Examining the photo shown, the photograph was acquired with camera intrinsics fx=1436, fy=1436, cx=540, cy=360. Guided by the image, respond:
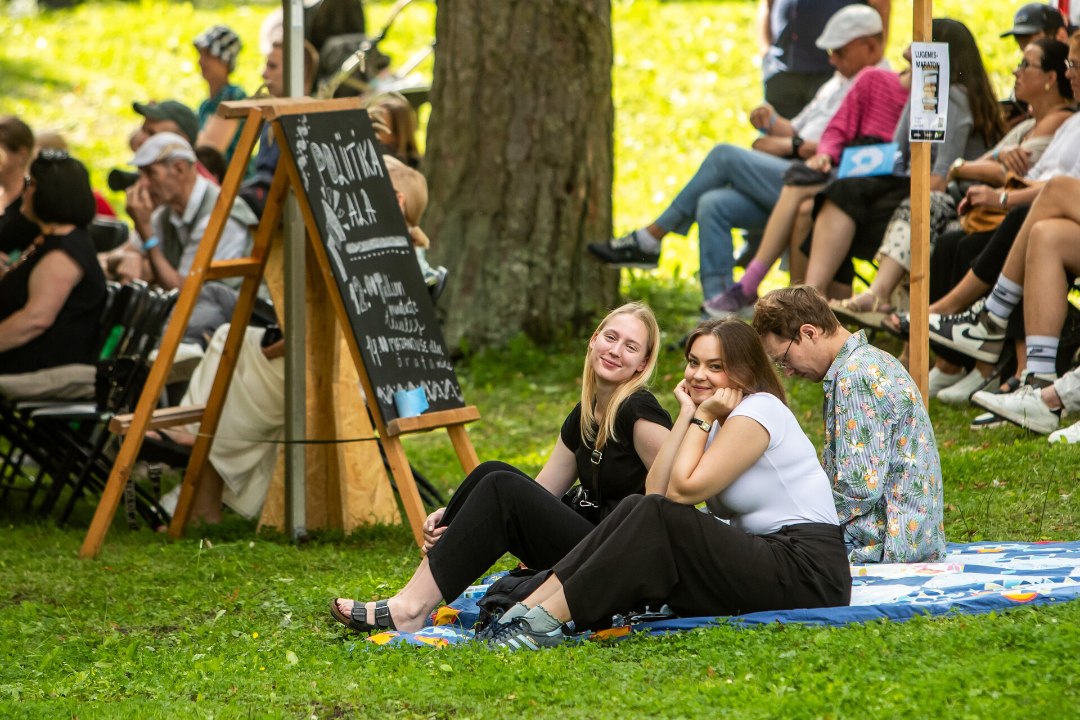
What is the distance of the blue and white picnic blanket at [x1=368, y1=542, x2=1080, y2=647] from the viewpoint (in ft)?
13.5

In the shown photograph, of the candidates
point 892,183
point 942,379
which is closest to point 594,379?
point 942,379

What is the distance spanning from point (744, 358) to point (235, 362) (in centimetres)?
264

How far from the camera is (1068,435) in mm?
6078

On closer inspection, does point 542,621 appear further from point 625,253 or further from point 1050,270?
point 625,253

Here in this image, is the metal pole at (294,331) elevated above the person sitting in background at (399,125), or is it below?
below

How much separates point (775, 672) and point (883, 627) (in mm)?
467

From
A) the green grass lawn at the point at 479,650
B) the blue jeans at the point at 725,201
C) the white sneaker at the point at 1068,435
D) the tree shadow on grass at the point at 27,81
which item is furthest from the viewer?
the tree shadow on grass at the point at 27,81

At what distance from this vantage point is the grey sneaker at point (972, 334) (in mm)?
6691

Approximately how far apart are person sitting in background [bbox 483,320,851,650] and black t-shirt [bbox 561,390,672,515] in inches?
8.9

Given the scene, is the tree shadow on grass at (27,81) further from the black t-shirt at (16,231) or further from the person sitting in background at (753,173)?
the person sitting in background at (753,173)

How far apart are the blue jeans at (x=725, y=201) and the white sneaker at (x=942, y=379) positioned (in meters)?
1.67

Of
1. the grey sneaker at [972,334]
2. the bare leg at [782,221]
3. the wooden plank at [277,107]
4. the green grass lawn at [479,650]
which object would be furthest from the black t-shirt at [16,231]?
the grey sneaker at [972,334]

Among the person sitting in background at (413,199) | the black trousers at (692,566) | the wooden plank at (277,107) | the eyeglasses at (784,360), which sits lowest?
the black trousers at (692,566)

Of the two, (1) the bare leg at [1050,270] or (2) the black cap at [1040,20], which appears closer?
(1) the bare leg at [1050,270]
